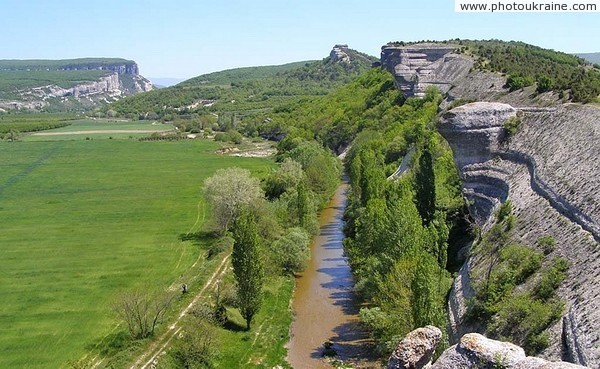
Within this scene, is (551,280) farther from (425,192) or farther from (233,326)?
(233,326)

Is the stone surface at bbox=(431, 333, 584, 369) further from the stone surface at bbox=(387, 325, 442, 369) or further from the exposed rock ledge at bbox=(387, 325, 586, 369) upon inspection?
the stone surface at bbox=(387, 325, 442, 369)

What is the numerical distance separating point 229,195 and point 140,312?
24.2 meters

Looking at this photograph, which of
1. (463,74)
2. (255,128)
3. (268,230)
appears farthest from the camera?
(255,128)

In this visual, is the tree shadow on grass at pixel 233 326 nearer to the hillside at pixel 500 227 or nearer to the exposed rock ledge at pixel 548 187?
the hillside at pixel 500 227

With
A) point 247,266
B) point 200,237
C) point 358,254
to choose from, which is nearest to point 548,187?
point 358,254

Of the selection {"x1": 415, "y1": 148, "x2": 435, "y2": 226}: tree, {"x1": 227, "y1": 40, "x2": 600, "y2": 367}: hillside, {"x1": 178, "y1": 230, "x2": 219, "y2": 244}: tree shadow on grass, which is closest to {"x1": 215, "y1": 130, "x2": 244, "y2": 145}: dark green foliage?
{"x1": 178, "y1": 230, "x2": 219, "y2": 244}: tree shadow on grass

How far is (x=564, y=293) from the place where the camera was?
80.1ft

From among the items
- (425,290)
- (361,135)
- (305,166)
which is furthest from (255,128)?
(425,290)

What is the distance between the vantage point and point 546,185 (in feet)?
106

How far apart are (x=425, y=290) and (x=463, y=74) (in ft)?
181

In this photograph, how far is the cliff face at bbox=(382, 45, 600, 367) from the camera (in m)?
22.7

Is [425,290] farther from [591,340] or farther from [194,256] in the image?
[194,256]

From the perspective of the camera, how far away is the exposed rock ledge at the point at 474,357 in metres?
14.1

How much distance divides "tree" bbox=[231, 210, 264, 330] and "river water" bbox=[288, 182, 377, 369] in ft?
12.0
